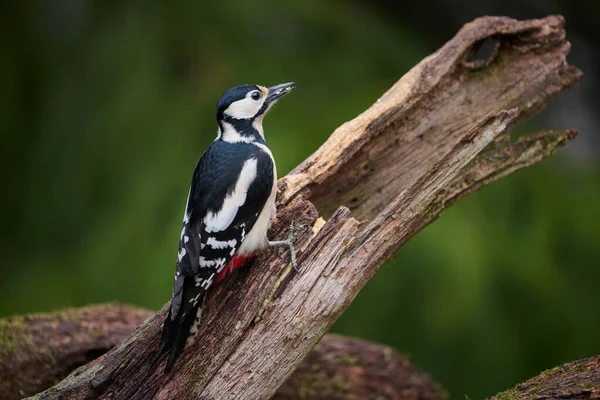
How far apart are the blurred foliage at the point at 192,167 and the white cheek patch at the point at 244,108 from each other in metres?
1.08

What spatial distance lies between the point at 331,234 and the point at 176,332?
62cm

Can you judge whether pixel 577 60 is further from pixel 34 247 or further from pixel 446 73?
pixel 34 247

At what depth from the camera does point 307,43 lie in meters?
5.10

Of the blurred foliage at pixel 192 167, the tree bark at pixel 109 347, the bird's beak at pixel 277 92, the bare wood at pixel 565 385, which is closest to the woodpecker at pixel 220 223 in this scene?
the bird's beak at pixel 277 92

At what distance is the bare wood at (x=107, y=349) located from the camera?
353 cm

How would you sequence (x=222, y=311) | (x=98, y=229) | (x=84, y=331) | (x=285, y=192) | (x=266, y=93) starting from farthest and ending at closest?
(x=98, y=229) → (x=84, y=331) → (x=266, y=93) → (x=285, y=192) → (x=222, y=311)

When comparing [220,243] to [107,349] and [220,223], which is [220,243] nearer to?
[220,223]

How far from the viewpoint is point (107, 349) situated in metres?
3.57

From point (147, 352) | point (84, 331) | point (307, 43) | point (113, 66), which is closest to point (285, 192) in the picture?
point (147, 352)

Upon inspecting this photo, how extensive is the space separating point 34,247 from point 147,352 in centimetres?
307

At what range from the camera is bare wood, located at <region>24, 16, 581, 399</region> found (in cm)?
271

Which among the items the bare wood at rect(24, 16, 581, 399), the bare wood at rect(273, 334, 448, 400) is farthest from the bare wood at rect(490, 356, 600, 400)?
the bare wood at rect(273, 334, 448, 400)

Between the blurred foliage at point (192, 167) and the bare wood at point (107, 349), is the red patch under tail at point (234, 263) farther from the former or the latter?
the blurred foliage at point (192, 167)

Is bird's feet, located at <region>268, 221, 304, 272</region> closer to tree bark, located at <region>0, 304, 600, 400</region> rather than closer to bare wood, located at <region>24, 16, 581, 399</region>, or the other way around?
bare wood, located at <region>24, 16, 581, 399</region>
